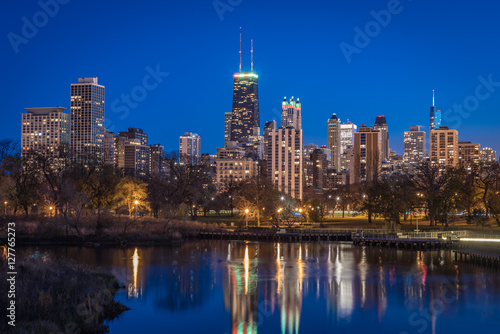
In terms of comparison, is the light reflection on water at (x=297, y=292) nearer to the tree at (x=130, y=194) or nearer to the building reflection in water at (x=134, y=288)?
the building reflection in water at (x=134, y=288)

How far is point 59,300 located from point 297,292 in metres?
18.5

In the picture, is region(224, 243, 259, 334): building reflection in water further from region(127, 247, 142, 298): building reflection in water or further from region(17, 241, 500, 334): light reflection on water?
region(127, 247, 142, 298): building reflection in water

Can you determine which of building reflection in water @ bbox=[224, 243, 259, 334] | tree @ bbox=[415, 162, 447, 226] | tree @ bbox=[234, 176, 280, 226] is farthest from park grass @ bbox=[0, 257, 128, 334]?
tree @ bbox=[415, 162, 447, 226]

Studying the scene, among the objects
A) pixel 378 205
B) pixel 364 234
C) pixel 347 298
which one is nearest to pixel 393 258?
pixel 364 234

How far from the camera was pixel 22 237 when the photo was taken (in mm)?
73250

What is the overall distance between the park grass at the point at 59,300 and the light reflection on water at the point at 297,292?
1553 millimetres

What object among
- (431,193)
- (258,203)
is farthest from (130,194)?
(431,193)

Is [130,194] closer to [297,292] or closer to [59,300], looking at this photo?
[297,292]

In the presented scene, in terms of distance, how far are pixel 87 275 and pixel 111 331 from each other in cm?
736

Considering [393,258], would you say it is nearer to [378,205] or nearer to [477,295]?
[477,295]

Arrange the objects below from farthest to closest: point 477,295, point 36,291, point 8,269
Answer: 1. point 477,295
2. point 8,269
3. point 36,291

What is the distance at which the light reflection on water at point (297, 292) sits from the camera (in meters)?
33.6

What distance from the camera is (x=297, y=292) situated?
41.9m

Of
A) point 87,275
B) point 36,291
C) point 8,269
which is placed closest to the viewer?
point 36,291
